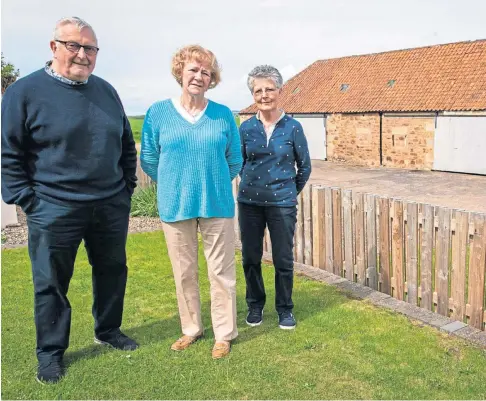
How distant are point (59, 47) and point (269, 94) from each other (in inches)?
60.3

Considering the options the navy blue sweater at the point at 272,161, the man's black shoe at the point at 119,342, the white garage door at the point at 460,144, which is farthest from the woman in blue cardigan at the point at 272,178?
the white garage door at the point at 460,144

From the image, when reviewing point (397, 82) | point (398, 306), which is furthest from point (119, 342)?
point (397, 82)

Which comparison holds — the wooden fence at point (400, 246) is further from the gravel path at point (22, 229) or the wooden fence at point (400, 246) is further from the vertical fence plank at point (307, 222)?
the gravel path at point (22, 229)

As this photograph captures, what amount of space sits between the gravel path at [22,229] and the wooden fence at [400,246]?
3476 millimetres

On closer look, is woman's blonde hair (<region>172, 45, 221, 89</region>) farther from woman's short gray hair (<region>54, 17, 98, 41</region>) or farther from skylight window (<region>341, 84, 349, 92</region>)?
skylight window (<region>341, 84, 349, 92</region>)

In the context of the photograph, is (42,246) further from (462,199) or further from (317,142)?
(317,142)

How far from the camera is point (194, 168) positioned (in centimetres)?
361

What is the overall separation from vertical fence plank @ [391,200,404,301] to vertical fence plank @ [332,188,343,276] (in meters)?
0.78

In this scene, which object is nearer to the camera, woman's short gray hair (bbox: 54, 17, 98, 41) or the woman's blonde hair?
woman's short gray hair (bbox: 54, 17, 98, 41)

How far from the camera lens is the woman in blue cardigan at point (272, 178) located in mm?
4082

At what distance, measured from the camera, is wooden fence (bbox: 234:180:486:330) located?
4.33 meters

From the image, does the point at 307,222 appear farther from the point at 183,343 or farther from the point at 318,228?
the point at 183,343

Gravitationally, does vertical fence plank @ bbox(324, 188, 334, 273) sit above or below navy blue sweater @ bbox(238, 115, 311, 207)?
below

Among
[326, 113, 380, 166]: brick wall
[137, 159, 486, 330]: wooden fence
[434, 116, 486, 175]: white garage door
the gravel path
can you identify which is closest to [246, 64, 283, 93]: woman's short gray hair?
[137, 159, 486, 330]: wooden fence
